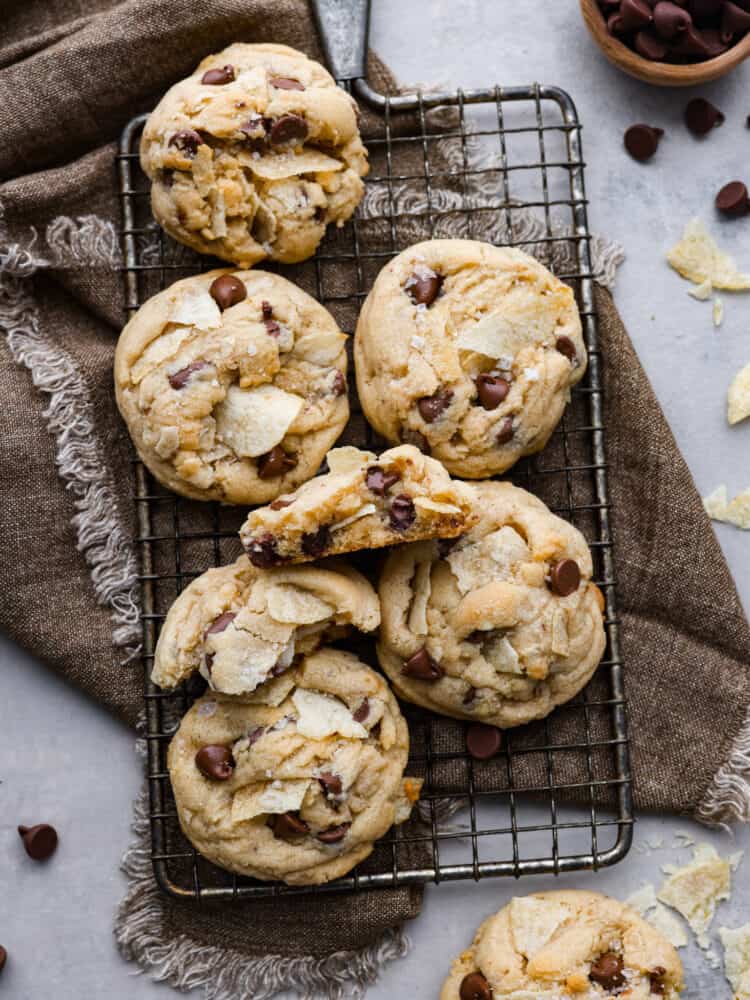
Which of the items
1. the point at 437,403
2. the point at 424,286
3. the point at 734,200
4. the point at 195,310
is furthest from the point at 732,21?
the point at 195,310

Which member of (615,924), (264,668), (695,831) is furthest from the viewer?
(695,831)

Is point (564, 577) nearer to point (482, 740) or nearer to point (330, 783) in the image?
point (482, 740)

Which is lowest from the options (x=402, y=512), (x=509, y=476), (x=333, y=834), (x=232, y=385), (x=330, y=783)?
(x=333, y=834)

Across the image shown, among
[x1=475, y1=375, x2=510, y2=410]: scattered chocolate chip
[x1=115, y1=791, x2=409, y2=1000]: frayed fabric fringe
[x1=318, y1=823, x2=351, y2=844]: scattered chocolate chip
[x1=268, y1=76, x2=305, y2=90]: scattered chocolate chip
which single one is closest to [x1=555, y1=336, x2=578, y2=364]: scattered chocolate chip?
[x1=475, y1=375, x2=510, y2=410]: scattered chocolate chip

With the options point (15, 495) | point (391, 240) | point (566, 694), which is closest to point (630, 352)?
point (391, 240)

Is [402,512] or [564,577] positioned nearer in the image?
[402,512]

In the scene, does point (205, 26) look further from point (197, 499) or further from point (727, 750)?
point (727, 750)

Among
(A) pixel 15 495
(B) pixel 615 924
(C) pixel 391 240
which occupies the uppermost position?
(C) pixel 391 240
